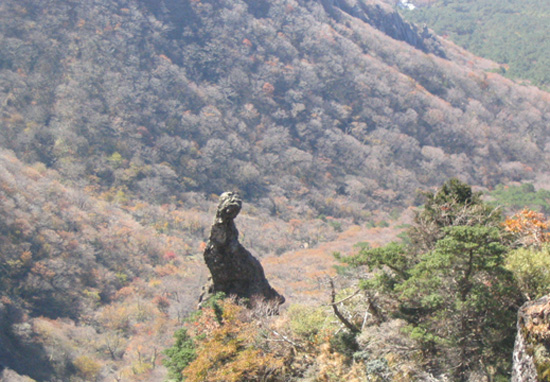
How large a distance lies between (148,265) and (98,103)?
37159mm

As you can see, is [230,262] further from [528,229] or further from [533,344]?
[533,344]

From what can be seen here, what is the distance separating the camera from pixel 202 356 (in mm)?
18641

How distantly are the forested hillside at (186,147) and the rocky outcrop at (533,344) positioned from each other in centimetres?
3144

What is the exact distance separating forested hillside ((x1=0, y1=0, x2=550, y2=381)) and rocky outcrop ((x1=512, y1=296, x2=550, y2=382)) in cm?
3144

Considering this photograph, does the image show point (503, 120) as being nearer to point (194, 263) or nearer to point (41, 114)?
point (194, 263)

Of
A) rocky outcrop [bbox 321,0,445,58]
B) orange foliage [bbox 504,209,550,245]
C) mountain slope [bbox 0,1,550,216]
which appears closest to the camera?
orange foliage [bbox 504,209,550,245]

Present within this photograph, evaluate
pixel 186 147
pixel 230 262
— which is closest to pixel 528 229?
pixel 230 262

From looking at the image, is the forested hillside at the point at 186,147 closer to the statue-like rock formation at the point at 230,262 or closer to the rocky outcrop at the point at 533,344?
the statue-like rock formation at the point at 230,262

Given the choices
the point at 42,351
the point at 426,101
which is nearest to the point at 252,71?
the point at 426,101

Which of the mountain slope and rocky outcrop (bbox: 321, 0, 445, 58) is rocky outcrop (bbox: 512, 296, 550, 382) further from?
rocky outcrop (bbox: 321, 0, 445, 58)

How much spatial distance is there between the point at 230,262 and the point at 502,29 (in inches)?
6558

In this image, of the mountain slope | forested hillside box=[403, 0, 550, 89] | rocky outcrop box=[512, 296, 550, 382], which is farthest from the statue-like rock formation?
forested hillside box=[403, 0, 550, 89]

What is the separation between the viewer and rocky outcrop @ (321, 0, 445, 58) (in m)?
142

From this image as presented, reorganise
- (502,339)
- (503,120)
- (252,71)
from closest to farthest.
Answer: (502,339) < (252,71) < (503,120)
